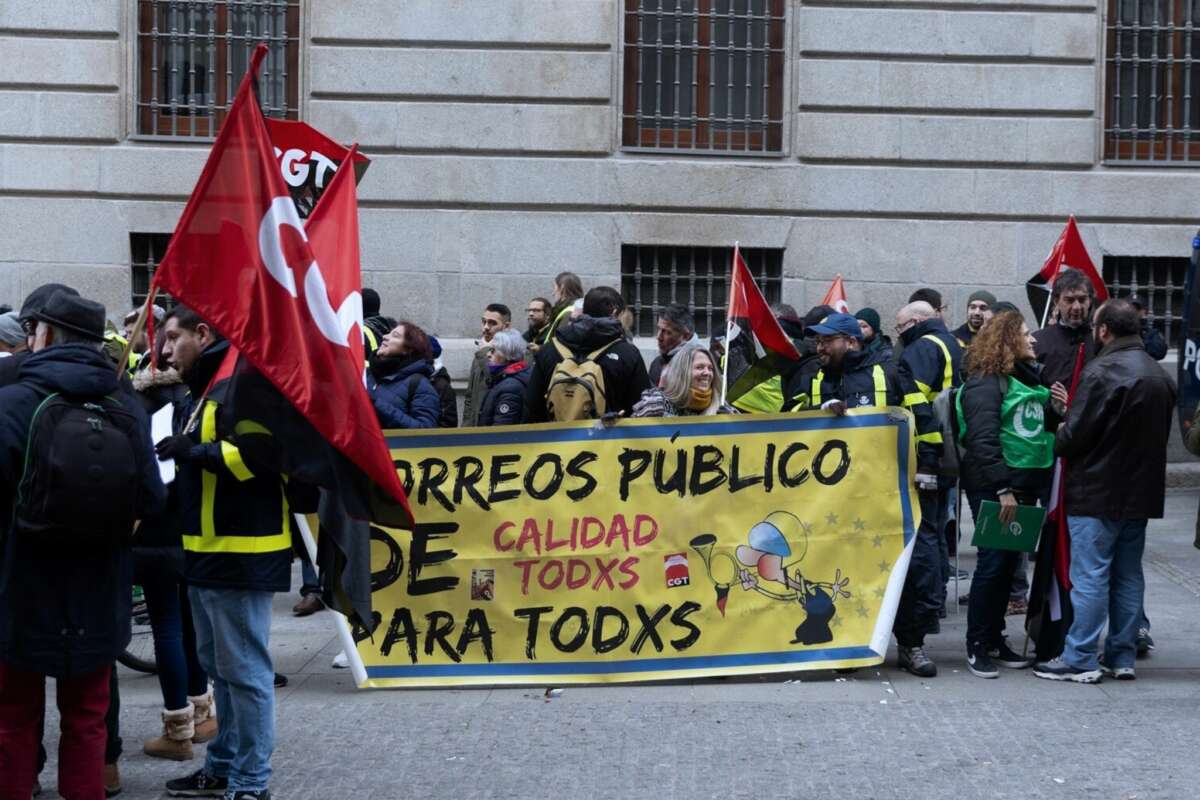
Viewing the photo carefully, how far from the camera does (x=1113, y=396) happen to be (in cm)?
796

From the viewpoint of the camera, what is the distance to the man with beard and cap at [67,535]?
5.32 meters

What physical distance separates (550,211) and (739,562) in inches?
300

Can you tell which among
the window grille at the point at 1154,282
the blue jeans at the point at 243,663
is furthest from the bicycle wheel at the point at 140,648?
the window grille at the point at 1154,282

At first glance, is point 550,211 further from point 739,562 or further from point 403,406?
point 739,562

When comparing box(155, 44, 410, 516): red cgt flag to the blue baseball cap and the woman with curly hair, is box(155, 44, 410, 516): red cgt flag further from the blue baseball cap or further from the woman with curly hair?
the woman with curly hair

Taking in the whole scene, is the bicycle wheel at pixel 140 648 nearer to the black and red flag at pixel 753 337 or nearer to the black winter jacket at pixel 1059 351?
the black and red flag at pixel 753 337

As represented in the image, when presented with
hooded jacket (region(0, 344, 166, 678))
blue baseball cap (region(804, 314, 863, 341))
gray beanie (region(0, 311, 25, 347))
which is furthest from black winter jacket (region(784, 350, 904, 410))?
hooded jacket (region(0, 344, 166, 678))

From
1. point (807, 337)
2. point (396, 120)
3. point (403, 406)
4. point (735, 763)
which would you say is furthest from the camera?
point (396, 120)

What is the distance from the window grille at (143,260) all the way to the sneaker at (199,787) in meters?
9.79

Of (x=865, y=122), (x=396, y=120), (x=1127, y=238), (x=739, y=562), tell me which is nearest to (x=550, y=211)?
(x=396, y=120)

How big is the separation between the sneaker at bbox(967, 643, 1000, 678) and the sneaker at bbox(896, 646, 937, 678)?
0.59 ft

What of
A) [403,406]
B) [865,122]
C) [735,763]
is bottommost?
[735,763]

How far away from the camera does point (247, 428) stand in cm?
574

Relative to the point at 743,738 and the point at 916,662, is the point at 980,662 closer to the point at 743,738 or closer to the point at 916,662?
the point at 916,662
